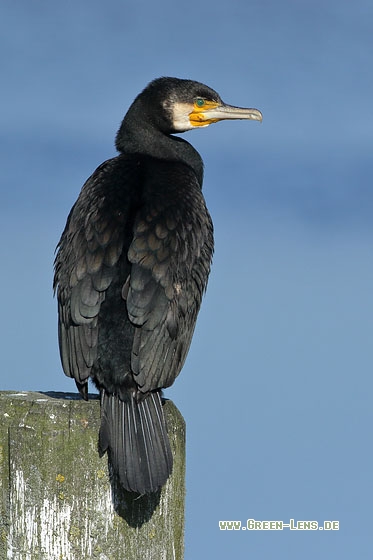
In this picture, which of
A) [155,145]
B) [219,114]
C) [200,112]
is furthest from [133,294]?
[219,114]

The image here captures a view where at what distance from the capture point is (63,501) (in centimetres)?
370

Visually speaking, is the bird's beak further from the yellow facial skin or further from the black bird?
the black bird

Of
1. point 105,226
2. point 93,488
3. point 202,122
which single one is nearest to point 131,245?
point 105,226

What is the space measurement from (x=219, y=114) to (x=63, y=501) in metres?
3.57

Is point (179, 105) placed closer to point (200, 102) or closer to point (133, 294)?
point (200, 102)

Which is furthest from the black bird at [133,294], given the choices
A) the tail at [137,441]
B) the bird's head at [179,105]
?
the bird's head at [179,105]

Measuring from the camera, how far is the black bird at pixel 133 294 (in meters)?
4.11

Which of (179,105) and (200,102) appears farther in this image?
(200,102)

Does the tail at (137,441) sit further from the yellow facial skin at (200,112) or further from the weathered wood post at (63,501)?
the yellow facial skin at (200,112)

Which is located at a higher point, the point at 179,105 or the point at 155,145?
the point at 179,105

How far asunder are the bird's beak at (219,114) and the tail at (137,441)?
2.60m

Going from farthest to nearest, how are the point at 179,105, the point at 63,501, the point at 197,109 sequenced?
the point at 197,109
the point at 179,105
the point at 63,501

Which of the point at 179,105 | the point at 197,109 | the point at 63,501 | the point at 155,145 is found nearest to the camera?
the point at 63,501

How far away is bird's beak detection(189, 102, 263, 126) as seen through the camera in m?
6.41
